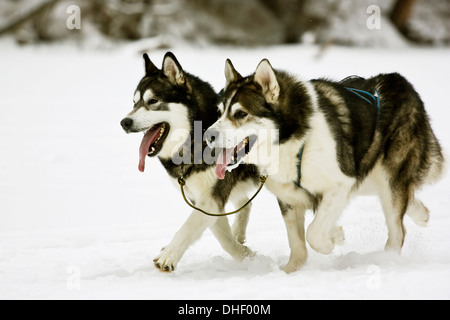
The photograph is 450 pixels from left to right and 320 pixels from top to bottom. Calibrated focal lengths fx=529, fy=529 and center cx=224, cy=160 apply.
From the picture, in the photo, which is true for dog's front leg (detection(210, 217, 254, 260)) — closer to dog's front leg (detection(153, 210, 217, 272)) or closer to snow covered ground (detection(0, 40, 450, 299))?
snow covered ground (detection(0, 40, 450, 299))

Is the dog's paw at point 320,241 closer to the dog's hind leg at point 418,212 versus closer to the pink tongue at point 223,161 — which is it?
the pink tongue at point 223,161

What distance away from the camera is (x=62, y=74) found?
504 inches

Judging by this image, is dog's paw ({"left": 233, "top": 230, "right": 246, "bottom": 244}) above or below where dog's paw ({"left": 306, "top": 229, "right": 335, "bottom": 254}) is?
below

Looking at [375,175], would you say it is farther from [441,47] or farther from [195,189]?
[441,47]

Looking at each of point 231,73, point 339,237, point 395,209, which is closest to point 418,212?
point 395,209

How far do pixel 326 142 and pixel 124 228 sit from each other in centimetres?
238

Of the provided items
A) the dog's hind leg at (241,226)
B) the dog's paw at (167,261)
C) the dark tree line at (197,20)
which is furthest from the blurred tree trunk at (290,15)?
the dog's paw at (167,261)

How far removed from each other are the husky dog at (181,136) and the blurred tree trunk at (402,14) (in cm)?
1506

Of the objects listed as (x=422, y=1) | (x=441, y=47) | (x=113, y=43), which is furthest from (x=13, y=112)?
(x=422, y=1)

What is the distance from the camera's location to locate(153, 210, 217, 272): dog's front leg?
343 cm

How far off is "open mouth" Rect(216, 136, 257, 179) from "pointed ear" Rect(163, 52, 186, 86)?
66 cm

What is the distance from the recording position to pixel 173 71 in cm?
359

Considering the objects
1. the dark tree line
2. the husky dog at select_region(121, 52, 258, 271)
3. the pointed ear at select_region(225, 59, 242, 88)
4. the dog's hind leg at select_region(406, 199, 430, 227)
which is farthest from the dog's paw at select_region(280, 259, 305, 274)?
the dark tree line

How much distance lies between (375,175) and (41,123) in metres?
7.10
